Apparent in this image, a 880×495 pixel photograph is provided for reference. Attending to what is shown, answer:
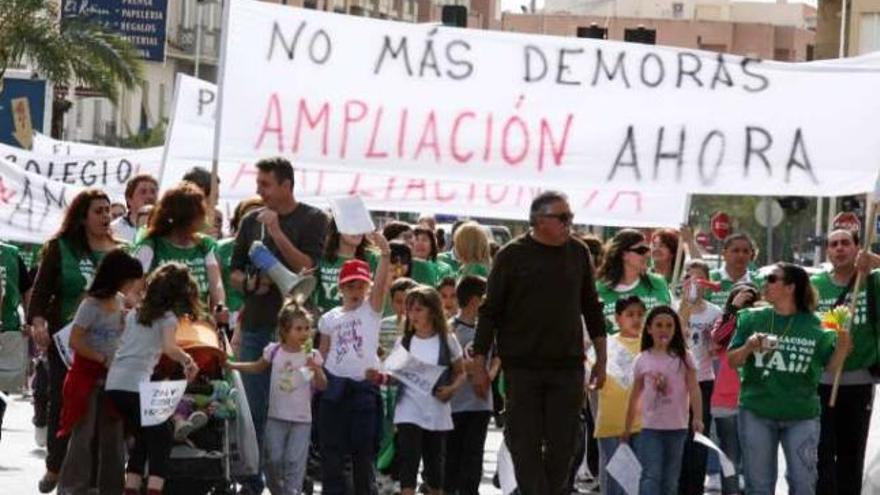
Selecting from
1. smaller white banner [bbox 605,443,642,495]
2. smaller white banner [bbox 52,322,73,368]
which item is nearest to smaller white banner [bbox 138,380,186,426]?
smaller white banner [bbox 52,322,73,368]

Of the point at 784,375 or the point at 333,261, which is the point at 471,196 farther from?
the point at 784,375

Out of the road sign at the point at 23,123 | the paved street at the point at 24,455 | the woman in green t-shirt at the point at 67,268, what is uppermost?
the road sign at the point at 23,123

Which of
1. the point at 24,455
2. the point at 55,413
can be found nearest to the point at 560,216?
the point at 55,413

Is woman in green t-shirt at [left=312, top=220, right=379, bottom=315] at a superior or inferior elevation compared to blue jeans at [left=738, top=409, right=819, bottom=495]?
superior

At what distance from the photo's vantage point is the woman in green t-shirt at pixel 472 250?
17531 mm

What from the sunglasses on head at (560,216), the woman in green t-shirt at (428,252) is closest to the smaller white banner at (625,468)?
the sunglasses on head at (560,216)

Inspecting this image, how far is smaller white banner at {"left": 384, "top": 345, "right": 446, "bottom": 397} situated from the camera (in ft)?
46.9

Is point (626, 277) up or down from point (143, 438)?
up

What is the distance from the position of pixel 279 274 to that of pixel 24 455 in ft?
13.7

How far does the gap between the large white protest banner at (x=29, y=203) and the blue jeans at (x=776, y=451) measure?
26.0ft

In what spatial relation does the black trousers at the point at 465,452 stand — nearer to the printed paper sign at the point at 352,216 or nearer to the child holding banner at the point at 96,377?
the printed paper sign at the point at 352,216

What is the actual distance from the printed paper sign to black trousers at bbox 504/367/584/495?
1334mm

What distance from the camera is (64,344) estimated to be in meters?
13.4

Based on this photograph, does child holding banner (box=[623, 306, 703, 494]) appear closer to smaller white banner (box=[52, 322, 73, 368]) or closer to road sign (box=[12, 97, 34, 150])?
smaller white banner (box=[52, 322, 73, 368])
